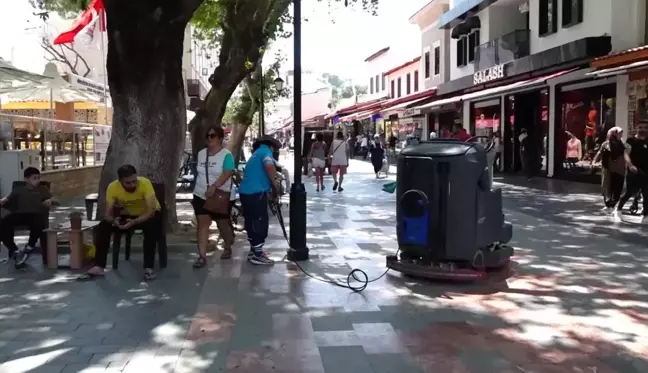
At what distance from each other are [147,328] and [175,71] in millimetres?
4787

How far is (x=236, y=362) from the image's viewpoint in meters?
4.49

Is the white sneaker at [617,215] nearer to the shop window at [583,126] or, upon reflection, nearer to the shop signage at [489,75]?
the shop window at [583,126]

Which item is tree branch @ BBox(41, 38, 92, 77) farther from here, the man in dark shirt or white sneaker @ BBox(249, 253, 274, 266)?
the man in dark shirt

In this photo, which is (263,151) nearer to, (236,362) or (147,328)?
(147,328)

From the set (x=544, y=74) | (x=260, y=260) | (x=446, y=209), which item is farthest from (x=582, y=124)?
(x=260, y=260)

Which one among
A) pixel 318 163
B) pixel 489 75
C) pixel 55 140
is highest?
pixel 489 75

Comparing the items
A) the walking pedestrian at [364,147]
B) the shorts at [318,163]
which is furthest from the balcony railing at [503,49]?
the walking pedestrian at [364,147]

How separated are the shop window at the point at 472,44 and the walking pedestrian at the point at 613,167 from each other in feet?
47.3

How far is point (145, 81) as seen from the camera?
8.93 m

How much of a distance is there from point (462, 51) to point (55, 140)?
17125mm

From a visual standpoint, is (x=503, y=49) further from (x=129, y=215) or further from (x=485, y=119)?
(x=129, y=215)

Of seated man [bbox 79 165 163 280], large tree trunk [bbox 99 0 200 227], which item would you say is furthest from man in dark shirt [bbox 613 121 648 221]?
seated man [bbox 79 165 163 280]

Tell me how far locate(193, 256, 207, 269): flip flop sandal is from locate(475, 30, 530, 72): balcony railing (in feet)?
54.6

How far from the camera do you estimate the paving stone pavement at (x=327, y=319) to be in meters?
4.52
